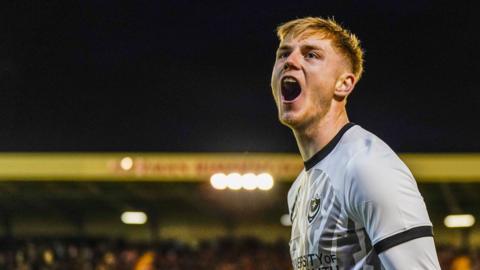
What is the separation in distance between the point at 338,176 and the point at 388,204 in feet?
1.00

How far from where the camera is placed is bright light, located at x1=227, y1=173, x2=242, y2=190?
61.9 feet

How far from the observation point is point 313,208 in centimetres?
264

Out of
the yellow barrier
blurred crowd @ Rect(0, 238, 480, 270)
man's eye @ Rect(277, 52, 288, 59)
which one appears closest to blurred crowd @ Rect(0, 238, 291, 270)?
blurred crowd @ Rect(0, 238, 480, 270)

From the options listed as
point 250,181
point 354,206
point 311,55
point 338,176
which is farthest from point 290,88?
point 250,181

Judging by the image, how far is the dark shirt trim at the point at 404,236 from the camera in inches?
86.6

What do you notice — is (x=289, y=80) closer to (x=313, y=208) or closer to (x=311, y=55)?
(x=311, y=55)

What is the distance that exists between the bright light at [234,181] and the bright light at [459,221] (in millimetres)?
6011

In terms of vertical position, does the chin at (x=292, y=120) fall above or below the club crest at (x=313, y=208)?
above

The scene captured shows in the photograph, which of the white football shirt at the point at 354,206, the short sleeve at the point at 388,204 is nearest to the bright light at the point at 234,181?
the white football shirt at the point at 354,206

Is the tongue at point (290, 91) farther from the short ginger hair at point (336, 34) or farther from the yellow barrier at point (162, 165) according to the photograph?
the yellow barrier at point (162, 165)

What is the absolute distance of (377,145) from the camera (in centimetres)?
243

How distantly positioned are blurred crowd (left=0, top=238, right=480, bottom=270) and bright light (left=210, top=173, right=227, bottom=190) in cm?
173

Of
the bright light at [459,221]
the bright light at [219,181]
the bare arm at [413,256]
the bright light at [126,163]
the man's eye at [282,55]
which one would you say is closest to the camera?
the bare arm at [413,256]

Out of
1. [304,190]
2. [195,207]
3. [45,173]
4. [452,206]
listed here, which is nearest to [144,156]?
[45,173]
